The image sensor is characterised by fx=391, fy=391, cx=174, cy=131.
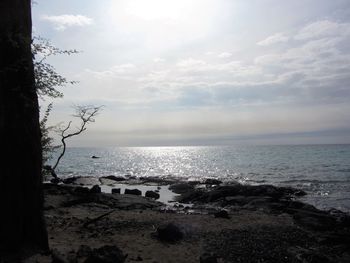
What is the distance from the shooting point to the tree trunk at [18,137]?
1041 centimetres

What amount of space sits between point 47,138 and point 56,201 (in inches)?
167

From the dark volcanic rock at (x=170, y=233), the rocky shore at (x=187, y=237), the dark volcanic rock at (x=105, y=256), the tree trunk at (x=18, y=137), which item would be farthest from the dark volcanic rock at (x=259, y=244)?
the tree trunk at (x=18, y=137)

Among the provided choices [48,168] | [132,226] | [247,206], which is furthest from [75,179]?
[132,226]

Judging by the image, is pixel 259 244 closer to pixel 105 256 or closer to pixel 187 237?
pixel 187 237

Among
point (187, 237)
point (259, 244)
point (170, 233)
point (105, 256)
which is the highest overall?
point (105, 256)

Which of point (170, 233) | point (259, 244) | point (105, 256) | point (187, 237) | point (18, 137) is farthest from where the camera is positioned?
point (187, 237)

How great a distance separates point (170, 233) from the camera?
48.4 ft

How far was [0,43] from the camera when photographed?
1034cm

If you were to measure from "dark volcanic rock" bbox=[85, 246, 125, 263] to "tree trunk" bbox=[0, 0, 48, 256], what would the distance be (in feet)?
6.38

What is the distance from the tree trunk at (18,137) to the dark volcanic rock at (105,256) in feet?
6.38

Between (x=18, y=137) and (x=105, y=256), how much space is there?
12.9 feet

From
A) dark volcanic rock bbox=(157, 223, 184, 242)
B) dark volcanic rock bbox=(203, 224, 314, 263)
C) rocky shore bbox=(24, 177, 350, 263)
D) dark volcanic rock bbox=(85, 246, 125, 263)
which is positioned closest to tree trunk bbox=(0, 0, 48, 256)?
rocky shore bbox=(24, 177, 350, 263)

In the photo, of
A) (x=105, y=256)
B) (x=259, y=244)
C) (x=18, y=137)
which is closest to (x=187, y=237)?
(x=259, y=244)

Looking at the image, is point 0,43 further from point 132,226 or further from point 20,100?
point 132,226
